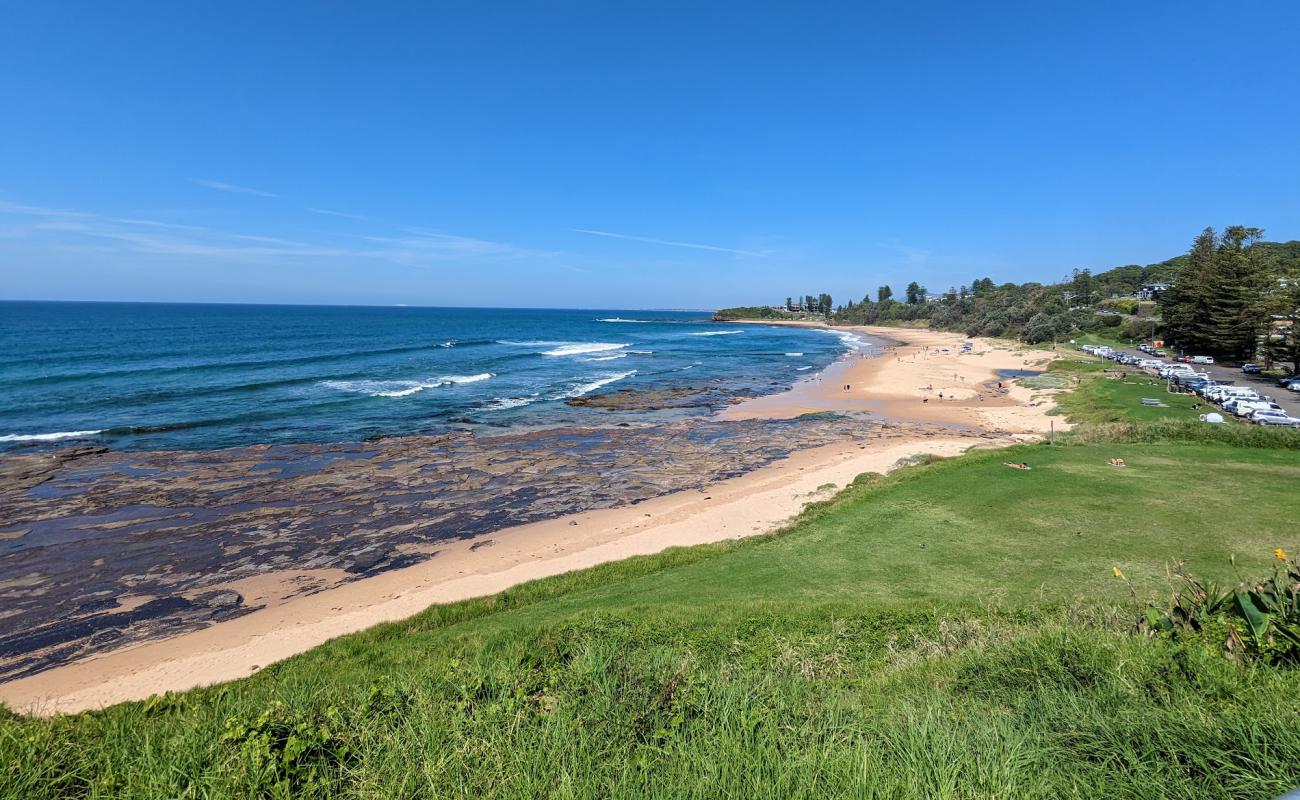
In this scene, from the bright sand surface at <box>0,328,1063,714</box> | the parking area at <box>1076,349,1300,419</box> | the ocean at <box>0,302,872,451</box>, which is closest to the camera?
the bright sand surface at <box>0,328,1063,714</box>

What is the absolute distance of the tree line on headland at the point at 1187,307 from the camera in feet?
163

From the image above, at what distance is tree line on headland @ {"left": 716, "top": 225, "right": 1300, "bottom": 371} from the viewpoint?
49531 millimetres

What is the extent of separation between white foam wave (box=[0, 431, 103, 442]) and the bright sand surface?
26.4 metres

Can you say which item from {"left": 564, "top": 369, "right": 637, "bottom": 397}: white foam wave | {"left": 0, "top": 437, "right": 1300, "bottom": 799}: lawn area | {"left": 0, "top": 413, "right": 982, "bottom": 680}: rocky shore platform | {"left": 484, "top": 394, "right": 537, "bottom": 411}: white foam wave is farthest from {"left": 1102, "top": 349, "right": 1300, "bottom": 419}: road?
{"left": 484, "top": 394, "right": 537, "bottom": 411}: white foam wave

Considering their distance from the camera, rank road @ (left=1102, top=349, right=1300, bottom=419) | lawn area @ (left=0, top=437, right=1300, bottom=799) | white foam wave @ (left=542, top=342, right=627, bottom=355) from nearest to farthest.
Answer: lawn area @ (left=0, top=437, right=1300, bottom=799)
road @ (left=1102, top=349, right=1300, bottom=419)
white foam wave @ (left=542, top=342, right=627, bottom=355)

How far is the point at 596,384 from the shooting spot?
56.5 m

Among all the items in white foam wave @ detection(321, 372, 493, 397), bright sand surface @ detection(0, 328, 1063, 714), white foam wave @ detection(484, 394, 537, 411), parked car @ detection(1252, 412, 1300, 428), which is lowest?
bright sand surface @ detection(0, 328, 1063, 714)

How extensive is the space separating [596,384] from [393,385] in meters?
18.9

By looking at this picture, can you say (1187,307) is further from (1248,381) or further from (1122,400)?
(1122,400)

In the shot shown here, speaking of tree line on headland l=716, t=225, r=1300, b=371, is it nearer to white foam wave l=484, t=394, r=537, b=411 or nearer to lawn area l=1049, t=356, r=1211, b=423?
lawn area l=1049, t=356, r=1211, b=423

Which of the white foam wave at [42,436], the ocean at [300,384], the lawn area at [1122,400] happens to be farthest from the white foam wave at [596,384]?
the lawn area at [1122,400]

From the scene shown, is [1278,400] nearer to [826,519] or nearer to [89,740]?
[826,519]

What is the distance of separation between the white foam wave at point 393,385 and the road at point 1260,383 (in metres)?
59.8

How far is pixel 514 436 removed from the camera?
115ft
